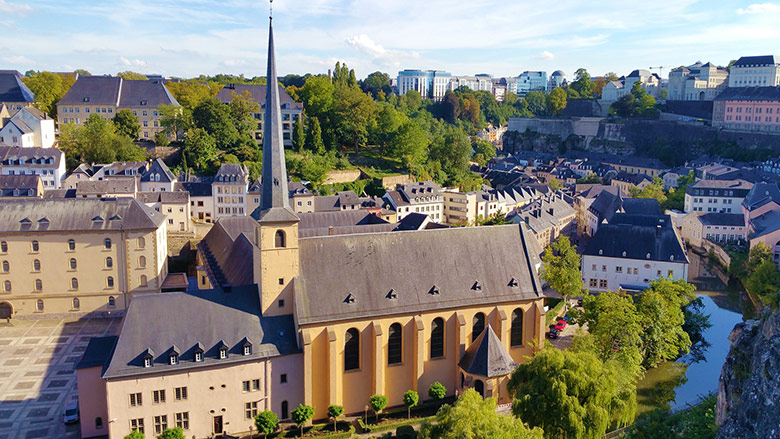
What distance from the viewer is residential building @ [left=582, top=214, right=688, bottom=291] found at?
5841 centimetres

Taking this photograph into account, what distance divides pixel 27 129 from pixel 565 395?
79.7 m

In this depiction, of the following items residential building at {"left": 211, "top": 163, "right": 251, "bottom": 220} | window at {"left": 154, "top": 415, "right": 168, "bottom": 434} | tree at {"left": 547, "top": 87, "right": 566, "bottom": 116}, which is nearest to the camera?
window at {"left": 154, "top": 415, "right": 168, "bottom": 434}

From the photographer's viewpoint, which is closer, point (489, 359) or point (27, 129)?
point (489, 359)

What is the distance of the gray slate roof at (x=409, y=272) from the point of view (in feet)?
112

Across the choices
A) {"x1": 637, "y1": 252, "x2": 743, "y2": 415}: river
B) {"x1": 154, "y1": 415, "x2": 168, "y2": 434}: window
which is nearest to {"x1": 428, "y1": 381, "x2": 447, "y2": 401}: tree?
{"x1": 637, "y1": 252, "x2": 743, "y2": 415}: river

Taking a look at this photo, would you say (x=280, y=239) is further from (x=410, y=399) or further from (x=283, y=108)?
(x=283, y=108)

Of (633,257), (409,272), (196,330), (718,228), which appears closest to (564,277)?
(633,257)

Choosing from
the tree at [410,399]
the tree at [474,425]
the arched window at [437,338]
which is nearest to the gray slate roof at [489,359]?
the arched window at [437,338]

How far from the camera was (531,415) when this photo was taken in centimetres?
2897

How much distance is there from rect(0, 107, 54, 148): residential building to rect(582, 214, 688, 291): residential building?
70.5 m

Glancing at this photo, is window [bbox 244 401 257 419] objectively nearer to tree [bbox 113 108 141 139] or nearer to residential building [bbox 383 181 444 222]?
residential building [bbox 383 181 444 222]

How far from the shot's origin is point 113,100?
3671 inches

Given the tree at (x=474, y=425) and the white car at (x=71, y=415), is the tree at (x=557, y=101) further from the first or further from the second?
the white car at (x=71, y=415)

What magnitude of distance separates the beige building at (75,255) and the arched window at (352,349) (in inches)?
950
